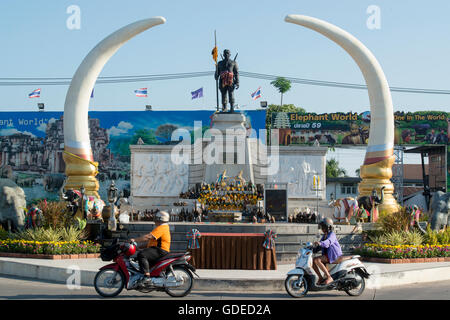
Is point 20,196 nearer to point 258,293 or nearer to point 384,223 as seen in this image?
point 258,293

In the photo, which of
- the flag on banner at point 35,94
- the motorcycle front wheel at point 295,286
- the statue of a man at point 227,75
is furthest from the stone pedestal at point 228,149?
the flag on banner at point 35,94

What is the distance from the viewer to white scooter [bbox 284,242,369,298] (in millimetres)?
9648

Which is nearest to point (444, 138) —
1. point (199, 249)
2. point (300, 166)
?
point (300, 166)

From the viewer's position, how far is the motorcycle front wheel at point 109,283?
30.8 ft

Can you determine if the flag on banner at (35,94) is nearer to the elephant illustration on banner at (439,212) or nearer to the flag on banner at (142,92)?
the flag on banner at (142,92)

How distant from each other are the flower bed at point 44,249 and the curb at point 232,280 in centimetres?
115

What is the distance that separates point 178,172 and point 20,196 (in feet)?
49.1

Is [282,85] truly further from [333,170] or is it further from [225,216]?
[225,216]

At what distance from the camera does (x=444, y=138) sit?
43156 millimetres

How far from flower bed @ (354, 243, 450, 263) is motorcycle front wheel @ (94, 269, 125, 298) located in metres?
7.34

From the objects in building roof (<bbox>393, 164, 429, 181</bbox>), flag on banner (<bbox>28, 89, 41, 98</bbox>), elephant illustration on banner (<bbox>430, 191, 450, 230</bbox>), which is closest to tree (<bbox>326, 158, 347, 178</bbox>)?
building roof (<bbox>393, 164, 429, 181</bbox>)

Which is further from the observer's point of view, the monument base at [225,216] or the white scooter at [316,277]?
the monument base at [225,216]

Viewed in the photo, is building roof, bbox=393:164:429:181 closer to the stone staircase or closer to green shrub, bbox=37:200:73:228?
the stone staircase

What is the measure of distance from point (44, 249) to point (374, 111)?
14992 millimetres
